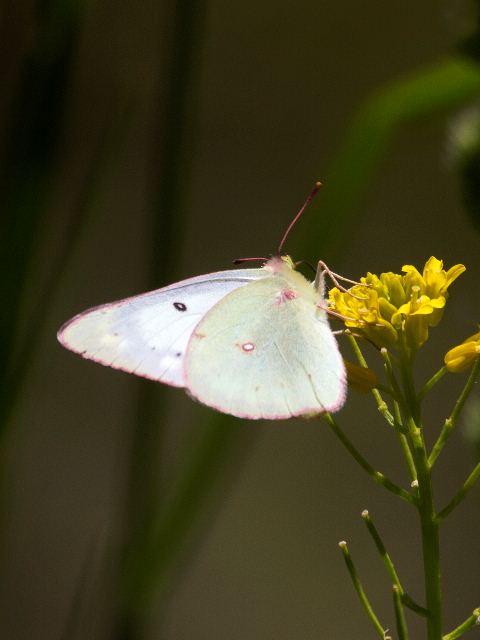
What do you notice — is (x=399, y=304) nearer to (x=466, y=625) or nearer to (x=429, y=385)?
(x=429, y=385)

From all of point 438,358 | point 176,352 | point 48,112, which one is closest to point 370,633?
point 438,358

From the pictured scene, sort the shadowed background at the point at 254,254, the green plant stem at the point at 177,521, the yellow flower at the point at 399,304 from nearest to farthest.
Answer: the green plant stem at the point at 177,521
the yellow flower at the point at 399,304
the shadowed background at the point at 254,254

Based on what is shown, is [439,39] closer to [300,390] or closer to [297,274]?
[297,274]

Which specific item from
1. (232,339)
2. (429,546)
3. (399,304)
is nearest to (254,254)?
(232,339)

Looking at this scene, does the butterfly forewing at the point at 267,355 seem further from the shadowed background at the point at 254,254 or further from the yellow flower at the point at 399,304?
the shadowed background at the point at 254,254

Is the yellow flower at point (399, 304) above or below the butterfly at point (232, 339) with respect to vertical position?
above

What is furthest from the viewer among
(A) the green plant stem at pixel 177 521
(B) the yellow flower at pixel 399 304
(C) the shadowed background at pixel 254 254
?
(C) the shadowed background at pixel 254 254

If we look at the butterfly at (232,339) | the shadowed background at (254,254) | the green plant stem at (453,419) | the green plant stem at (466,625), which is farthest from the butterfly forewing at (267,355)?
the shadowed background at (254,254)
